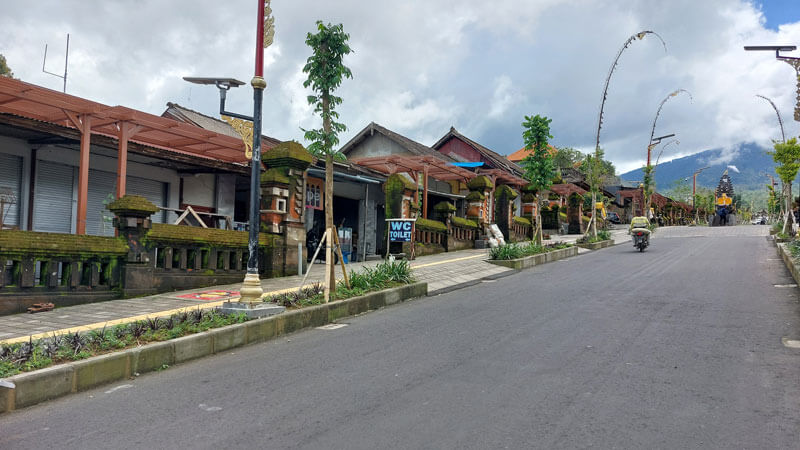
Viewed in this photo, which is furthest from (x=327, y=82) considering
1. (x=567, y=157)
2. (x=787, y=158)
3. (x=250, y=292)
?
(x=567, y=157)

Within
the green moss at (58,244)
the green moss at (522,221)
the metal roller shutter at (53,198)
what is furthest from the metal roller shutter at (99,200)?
the green moss at (522,221)

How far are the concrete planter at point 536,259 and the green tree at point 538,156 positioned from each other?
114 cm

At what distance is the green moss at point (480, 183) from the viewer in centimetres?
A: 2347

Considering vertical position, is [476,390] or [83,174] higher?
[83,174]

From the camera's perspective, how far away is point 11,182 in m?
11.9

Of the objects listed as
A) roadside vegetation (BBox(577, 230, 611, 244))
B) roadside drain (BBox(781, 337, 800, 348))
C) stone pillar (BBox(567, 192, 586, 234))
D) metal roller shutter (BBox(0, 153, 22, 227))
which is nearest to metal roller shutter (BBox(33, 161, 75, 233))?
metal roller shutter (BBox(0, 153, 22, 227))

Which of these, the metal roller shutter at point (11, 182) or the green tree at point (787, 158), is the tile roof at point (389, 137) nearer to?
the green tree at point (787, 158)

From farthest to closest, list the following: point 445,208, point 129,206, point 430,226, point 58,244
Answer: point 445,208, point 430,226, point 129,206, point 58,244

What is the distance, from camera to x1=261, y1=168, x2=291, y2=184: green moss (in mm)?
12758

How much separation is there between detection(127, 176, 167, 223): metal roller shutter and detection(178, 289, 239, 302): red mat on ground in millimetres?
5538

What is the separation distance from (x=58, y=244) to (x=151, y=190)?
705cm

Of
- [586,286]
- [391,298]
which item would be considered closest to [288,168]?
[391,298]

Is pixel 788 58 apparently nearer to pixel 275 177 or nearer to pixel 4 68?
pixel 275 177

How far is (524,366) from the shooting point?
5.59 meters
